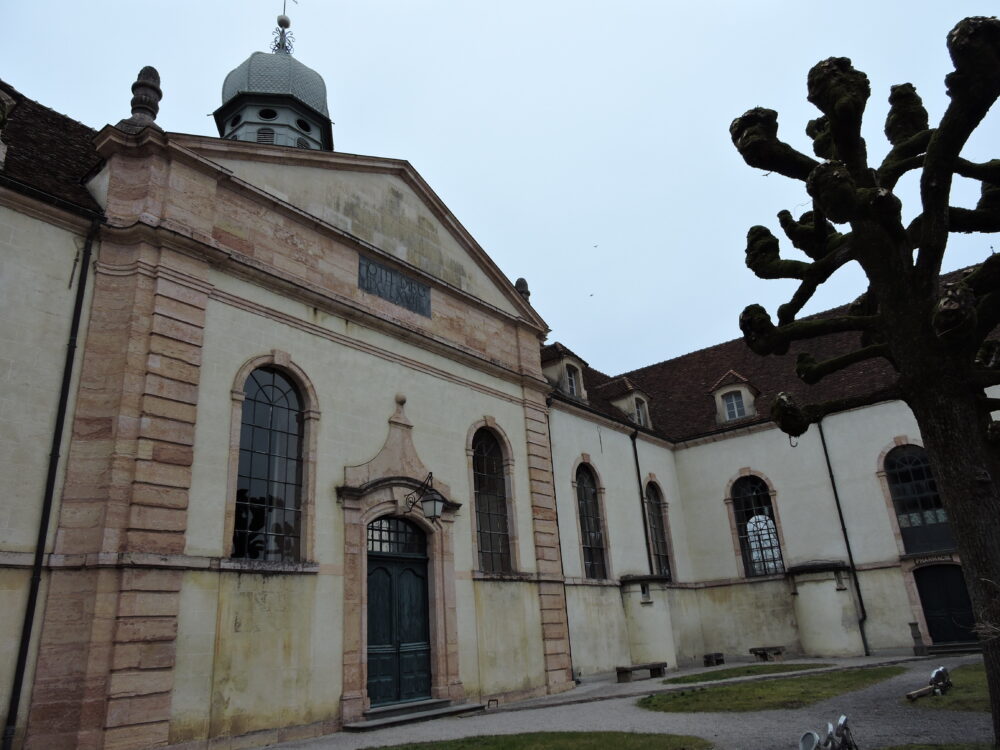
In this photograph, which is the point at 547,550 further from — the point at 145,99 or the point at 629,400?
the point at 145,99

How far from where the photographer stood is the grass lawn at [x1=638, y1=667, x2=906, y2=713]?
10.3 m

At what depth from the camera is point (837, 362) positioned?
7793 mm

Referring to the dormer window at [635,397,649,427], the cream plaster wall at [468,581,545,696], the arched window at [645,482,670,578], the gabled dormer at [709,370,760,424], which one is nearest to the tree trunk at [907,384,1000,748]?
the cream plaster wall at [468,581,545,696]

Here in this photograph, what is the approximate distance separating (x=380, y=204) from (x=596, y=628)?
10918 mm

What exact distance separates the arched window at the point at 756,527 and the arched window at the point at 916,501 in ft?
11.3

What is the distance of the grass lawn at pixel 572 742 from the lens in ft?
24.7

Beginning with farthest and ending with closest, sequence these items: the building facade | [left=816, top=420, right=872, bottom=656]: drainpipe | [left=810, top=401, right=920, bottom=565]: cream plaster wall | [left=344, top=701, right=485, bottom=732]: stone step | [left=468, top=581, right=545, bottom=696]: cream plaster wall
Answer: [left=810, top=401, right=920, bottom=565]: cream plaster wall
[left=816, top=420, right=872, bottom=656]: drainpipe
[left=468, top=581, right=545, bottom=696]: cream plaster wall
[left=344, top=701, right=485, bottom=732]: stone step
the building facade

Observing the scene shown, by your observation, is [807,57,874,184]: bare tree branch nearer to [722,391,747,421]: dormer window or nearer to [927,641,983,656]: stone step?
[927,641,983,656]: stone step

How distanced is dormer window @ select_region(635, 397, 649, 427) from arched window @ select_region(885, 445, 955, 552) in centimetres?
686

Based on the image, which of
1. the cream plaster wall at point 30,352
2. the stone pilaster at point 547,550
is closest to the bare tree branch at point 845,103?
the cream plaster wall at point 30,352

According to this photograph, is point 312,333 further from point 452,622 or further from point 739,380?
point 739,380

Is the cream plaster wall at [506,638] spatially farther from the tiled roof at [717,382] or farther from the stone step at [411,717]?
the tiled roof at [717,382]

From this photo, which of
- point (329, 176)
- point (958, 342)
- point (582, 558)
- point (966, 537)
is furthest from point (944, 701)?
point (329, 176)

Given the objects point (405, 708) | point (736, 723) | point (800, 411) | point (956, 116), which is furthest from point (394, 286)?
point (956, 116)
